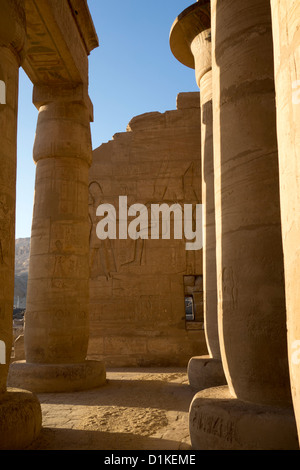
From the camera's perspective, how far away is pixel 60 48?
305 inches

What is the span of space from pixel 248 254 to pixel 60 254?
16.3 feet

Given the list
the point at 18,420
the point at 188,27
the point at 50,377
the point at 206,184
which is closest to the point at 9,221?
the point at 18,420

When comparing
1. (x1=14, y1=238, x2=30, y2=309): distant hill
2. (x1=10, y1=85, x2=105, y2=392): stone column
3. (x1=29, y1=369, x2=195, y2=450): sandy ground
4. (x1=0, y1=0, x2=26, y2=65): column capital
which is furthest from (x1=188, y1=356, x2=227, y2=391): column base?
(x1=14, y1=238, x2=30, y2=309): distant hill

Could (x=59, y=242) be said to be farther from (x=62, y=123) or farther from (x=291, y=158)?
(x=291, y=158)

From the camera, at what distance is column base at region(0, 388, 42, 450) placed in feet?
12.8

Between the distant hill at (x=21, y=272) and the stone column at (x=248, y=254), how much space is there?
A: 50603 millimetres

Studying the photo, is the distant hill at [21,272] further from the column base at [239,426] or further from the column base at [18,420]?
the column base at [239,426]

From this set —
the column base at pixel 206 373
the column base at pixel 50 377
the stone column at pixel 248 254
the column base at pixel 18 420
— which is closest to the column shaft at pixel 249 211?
the stone column at pixel 248 254

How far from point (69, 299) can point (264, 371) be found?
4.99m

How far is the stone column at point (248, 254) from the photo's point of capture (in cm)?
335

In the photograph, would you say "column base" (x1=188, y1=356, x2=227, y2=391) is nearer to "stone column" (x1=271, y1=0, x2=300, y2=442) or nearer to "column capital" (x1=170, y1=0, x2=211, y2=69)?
"stone column" (x1=271, y1=0, x2=300, y2=442)

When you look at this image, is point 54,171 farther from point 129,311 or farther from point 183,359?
point 183,359

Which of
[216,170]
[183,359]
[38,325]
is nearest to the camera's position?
[216,170]
